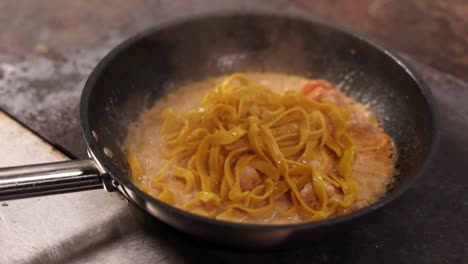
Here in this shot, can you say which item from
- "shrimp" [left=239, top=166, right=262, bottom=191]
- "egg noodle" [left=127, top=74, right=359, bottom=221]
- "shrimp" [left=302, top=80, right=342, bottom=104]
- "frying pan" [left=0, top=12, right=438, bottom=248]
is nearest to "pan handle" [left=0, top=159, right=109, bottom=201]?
"frying pan" [left=0, top=12, right=438, bottom=248]

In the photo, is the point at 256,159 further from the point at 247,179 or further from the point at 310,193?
the point at 310,193

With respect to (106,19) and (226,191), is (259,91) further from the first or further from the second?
(106,19)

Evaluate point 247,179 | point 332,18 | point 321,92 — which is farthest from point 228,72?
point 332,18

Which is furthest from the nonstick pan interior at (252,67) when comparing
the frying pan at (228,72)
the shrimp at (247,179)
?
the shrimp at (247,179)

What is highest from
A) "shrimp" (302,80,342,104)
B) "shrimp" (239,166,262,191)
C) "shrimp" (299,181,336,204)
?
"shrimp" (302,80,342,104)

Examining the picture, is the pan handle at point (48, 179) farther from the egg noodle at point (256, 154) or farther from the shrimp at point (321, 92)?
the shrimp at point (321, 92)

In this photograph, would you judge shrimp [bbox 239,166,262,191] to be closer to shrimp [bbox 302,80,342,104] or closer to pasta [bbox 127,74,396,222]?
pasta [bbox 127,74,396,222]
